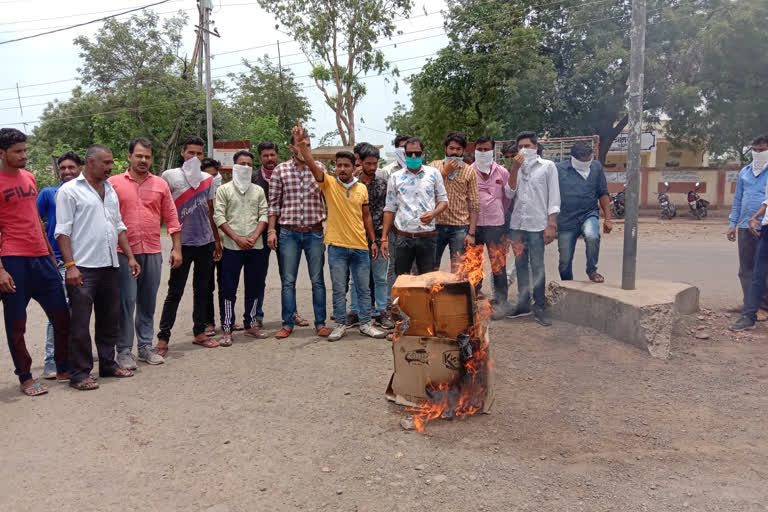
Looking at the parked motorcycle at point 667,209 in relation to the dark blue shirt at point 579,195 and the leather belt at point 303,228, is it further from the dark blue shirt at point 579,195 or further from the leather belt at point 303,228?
the leather belt at point 303,228

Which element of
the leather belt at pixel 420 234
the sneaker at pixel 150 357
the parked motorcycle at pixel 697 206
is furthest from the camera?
the parked motorcycle at pixel 697 206

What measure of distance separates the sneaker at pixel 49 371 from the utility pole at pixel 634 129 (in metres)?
5.63

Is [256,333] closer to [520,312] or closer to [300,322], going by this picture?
[300,322]

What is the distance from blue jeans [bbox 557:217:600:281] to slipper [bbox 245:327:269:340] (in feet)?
11.4

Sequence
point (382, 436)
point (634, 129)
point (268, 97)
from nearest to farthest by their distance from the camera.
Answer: point (382, 436) → point (634, 129) → point (268, 97)

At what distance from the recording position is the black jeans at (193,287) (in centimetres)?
552

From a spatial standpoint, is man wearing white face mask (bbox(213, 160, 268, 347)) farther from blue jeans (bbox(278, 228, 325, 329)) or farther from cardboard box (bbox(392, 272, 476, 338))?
cardboard box (bbox(392, 272, 476, 338))

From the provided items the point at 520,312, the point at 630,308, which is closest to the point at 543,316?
the point at 520,312

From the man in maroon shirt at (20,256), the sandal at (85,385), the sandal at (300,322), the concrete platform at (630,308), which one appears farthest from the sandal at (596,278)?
the man in maroon shirt at (20,256)

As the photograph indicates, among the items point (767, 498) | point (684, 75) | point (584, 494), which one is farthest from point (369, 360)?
point (684, 75)

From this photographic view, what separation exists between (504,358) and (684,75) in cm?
1922

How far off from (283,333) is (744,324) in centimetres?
485

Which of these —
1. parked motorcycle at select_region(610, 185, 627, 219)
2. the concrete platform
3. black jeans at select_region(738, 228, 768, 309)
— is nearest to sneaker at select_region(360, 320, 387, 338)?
the concrete platform

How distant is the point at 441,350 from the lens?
13.0 feet
